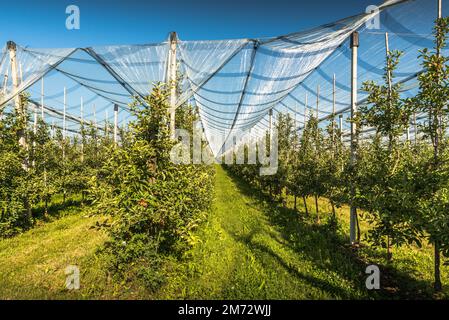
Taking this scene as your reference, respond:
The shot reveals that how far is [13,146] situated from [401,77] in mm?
14710

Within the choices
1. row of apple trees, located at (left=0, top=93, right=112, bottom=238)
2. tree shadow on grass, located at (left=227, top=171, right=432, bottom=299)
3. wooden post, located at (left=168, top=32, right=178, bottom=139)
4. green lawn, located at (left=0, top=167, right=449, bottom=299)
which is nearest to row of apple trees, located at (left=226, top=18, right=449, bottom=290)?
tree shadow on grass, located at (left=227, top=171, right=432, bottom=299)

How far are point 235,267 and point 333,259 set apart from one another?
8.52 ft

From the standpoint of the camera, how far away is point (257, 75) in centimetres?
807

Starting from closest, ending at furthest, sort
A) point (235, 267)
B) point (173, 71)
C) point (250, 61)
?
point (173, 71), point (235, 267), point (250, 61)

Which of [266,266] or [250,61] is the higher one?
[250,61]

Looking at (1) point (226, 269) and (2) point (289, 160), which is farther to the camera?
(2) point (289, 160)

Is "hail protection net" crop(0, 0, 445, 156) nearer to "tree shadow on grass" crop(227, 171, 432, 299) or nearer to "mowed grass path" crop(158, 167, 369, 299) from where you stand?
"tree shadow on grass" crop(227, 171, 432, 299)

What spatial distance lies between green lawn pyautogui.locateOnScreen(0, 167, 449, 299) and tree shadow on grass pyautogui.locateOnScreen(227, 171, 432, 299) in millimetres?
21

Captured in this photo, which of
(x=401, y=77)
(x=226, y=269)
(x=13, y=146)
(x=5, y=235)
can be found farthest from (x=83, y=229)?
(x=401, y=77)

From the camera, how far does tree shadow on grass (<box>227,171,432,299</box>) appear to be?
15.4 ft

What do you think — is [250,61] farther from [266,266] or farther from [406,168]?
[266,266]

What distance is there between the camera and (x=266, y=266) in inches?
223

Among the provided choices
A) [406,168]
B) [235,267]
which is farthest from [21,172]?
[406,168]
